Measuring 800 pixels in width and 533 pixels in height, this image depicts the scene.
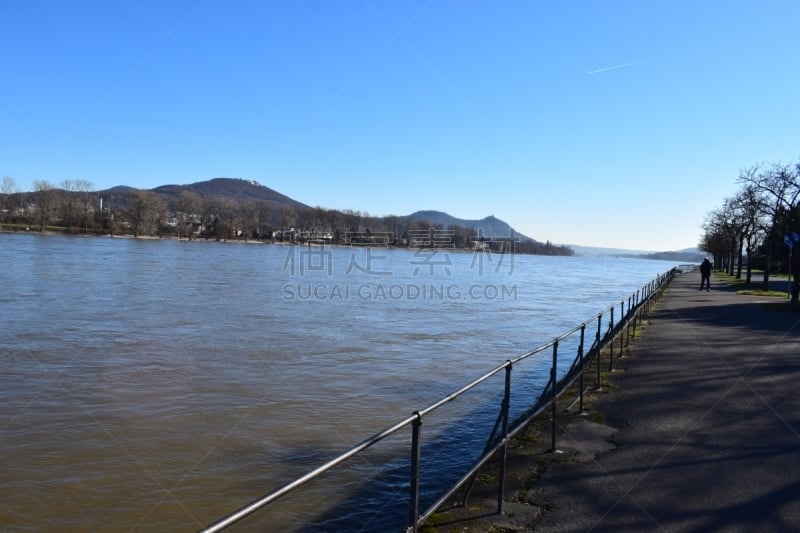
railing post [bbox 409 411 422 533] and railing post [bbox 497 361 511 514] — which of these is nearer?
railing post [bbox 409 411 422 533]

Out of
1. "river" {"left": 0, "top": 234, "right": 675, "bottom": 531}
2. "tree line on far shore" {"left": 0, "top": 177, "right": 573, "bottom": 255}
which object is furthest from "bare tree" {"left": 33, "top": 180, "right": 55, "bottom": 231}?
"river" {"left": 0, "top": 234, "right": 675, "bottom": 531}

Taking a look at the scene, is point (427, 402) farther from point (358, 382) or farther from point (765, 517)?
point (765, 517)

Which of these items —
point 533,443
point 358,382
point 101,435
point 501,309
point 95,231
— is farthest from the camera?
point 95,231

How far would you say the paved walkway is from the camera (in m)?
4.46

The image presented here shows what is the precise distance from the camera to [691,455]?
584cm

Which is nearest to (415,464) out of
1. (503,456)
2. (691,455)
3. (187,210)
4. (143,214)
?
(503,456)

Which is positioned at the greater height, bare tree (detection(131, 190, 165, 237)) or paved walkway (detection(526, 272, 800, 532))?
bare tree (detection(131, 190, 165, 237))

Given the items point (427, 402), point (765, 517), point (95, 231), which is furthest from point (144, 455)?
point (95, 231)

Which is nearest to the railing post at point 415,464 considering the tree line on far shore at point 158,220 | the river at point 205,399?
the river at point 205,399

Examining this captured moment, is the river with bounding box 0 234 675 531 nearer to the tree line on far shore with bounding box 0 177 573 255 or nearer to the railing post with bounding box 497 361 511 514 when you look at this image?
the railing post with bounding box 497 361 511 514

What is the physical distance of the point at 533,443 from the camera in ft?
20.9

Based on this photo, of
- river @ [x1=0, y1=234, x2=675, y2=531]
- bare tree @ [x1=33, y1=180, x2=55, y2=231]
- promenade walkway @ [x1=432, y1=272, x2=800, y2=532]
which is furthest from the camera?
bare tree @ [x1=33, y1=180, x2=55, y2=231]

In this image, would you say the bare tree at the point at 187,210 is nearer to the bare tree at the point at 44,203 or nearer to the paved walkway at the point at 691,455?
the bare tree at the point at 44,203

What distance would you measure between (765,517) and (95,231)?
151504 millimetres
